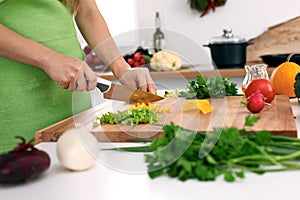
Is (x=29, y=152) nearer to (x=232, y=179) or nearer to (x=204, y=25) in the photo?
(x=232, y=179)

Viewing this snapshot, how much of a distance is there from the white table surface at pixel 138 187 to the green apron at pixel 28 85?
54 cm

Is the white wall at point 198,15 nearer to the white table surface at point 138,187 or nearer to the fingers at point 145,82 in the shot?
the fingers at point 145,82

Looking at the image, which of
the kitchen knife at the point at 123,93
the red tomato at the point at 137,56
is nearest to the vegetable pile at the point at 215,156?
the kitchen knife at the point at 123,93

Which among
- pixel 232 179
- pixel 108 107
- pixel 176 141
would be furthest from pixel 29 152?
pixel 108 107

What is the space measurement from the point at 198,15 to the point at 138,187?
2.88 m

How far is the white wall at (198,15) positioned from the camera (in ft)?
11.8

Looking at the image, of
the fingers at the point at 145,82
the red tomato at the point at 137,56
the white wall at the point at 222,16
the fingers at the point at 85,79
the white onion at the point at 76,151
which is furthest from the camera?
the white wall at the point at 222,16

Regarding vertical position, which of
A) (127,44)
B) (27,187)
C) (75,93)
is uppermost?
(127,44)

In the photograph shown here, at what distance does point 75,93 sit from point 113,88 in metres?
0.11

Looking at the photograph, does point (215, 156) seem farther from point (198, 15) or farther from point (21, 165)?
point (198, 15)

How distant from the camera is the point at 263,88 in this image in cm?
175

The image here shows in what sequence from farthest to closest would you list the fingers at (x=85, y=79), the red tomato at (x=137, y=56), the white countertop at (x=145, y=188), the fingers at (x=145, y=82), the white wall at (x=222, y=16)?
the white wall at (x=222, y=16) < the red tomato at (x=137, y=56) < the fingers at (x=145, y=82) < the fingers at (x=85, y=79) < the white countertop at (x=145, y=188)

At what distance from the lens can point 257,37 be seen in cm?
356

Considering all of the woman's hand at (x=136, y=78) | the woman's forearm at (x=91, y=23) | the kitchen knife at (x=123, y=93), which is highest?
the woman's forearm at (x=91, y=23)
